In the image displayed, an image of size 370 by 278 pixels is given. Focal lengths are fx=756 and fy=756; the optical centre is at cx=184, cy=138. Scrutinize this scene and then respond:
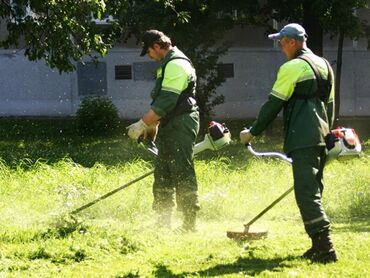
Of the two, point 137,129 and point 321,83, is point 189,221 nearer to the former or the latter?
point 137,129

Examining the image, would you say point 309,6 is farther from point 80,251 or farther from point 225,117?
point 80,251

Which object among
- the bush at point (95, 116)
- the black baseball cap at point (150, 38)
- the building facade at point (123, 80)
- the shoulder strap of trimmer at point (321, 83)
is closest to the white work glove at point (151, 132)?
the black baseball cap at point (150, 38)

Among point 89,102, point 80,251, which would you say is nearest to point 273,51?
point 89,102

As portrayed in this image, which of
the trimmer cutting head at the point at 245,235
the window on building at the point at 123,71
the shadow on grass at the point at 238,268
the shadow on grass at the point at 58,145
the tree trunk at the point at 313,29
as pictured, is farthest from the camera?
the window on building at the point at 123,71

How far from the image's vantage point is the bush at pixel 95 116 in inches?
699

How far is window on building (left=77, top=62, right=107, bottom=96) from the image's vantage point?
2125 centimetres

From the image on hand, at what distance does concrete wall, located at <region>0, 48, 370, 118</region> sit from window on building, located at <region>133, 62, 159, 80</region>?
0.13 m

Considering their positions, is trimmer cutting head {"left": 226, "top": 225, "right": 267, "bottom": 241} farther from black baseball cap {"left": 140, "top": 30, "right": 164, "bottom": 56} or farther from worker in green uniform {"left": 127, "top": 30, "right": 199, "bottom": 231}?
black baseball cap {"left": 140, "top": 30, "right": 164, "bottom": 56}

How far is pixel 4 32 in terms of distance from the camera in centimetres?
2158

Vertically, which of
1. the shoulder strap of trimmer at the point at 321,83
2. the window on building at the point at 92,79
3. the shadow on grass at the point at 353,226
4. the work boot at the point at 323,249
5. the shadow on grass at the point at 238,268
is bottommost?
the window on building at the point at 92,79

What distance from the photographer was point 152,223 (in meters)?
7.73

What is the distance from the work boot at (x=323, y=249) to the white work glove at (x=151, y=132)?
2.21 metres

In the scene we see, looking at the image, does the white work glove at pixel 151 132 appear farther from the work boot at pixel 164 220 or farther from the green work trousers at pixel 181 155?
the work boot at pixel 164 220

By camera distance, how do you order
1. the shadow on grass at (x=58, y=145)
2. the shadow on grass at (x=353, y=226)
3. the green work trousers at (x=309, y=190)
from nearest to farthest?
the green work trousers at (x=309, y=190) → the shadow on grass at (x=353, y=226) → the shadow on grass at (x=58, y=145)
